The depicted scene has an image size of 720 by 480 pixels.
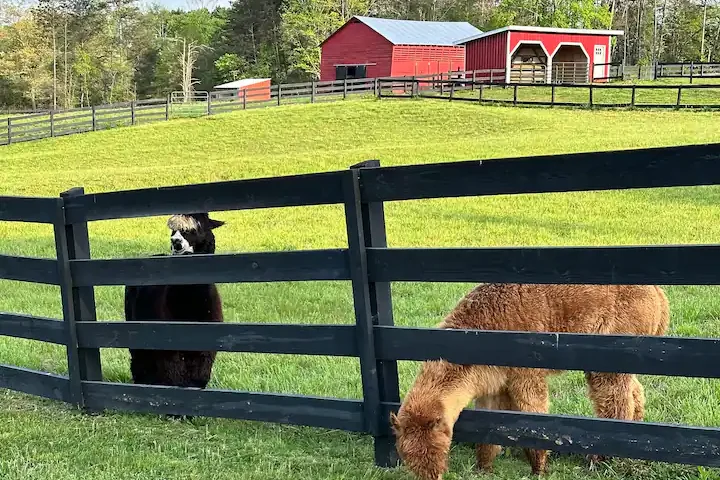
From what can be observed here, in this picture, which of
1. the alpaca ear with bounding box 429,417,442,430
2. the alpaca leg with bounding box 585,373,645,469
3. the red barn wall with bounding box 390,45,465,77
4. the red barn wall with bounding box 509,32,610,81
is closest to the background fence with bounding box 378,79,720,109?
the red barn wall with bounding box 509,32,610,81

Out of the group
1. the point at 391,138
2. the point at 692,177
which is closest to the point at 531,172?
the point at 692,177

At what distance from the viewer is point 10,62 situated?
61625mm

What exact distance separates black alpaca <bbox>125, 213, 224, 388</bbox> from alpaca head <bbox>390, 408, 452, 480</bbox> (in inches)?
86.4

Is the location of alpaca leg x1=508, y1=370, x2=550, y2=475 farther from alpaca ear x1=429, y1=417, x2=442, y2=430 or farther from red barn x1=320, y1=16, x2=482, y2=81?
red barn x1=320, y1=16, x2=482, y2=81

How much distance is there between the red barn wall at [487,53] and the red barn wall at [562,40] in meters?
0.58

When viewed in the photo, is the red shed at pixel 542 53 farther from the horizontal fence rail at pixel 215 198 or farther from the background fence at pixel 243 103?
the horizontal fence rail at pixel 215 198

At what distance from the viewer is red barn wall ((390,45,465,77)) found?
4878 centimetres

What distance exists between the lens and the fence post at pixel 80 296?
16.8ft

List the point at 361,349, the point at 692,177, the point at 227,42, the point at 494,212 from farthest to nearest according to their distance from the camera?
the point at 227,42
the point at 494,212
the point at 361,349
the point at 692,177

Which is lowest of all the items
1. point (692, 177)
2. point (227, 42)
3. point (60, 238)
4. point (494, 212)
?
point (494, 212)

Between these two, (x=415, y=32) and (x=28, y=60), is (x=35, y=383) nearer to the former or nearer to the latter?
(x=415, y=32)

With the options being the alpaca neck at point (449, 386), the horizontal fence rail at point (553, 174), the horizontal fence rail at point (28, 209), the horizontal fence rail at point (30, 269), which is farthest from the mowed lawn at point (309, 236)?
the horizontal fence rail at point (553, 174)

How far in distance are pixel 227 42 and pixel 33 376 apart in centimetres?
8381

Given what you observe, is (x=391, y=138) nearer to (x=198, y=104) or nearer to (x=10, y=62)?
(x=198, y=104)
